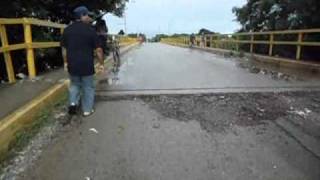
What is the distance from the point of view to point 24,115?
6156 millimetres

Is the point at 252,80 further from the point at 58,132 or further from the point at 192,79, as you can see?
the point at 58,132

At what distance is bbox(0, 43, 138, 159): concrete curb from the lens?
5328 millimetres

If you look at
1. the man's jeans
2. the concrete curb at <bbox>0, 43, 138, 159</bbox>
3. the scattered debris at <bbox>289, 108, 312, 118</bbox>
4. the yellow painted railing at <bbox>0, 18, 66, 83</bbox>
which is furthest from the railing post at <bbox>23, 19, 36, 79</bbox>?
the scattered debris at <bbox>289, 108, 312, 118</bbox>

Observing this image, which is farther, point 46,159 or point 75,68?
point 75,68

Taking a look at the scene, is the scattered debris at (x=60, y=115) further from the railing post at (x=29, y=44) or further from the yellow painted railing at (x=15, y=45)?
the railing post at (x=29, y=44)

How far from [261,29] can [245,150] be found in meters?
20.7

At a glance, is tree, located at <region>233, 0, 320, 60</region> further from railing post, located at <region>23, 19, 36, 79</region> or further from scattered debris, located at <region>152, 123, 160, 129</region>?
scattered debris, located at <region>152, 123, 160, 129</region>

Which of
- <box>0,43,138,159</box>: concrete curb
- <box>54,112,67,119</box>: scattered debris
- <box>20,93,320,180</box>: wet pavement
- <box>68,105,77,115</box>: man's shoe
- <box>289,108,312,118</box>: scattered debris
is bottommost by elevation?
<box>20,93,320,180</box>: wet pavement

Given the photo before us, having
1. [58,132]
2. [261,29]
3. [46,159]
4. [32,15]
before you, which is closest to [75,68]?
[58,132]

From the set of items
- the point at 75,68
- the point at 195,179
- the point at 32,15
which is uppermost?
the point at 32,15

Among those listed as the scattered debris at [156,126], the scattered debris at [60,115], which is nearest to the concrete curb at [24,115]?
the scattered debris at [60,115]

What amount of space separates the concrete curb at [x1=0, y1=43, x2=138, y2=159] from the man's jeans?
0.50 m

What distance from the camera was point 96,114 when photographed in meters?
7.21

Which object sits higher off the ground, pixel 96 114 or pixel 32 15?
pixel 32 15
